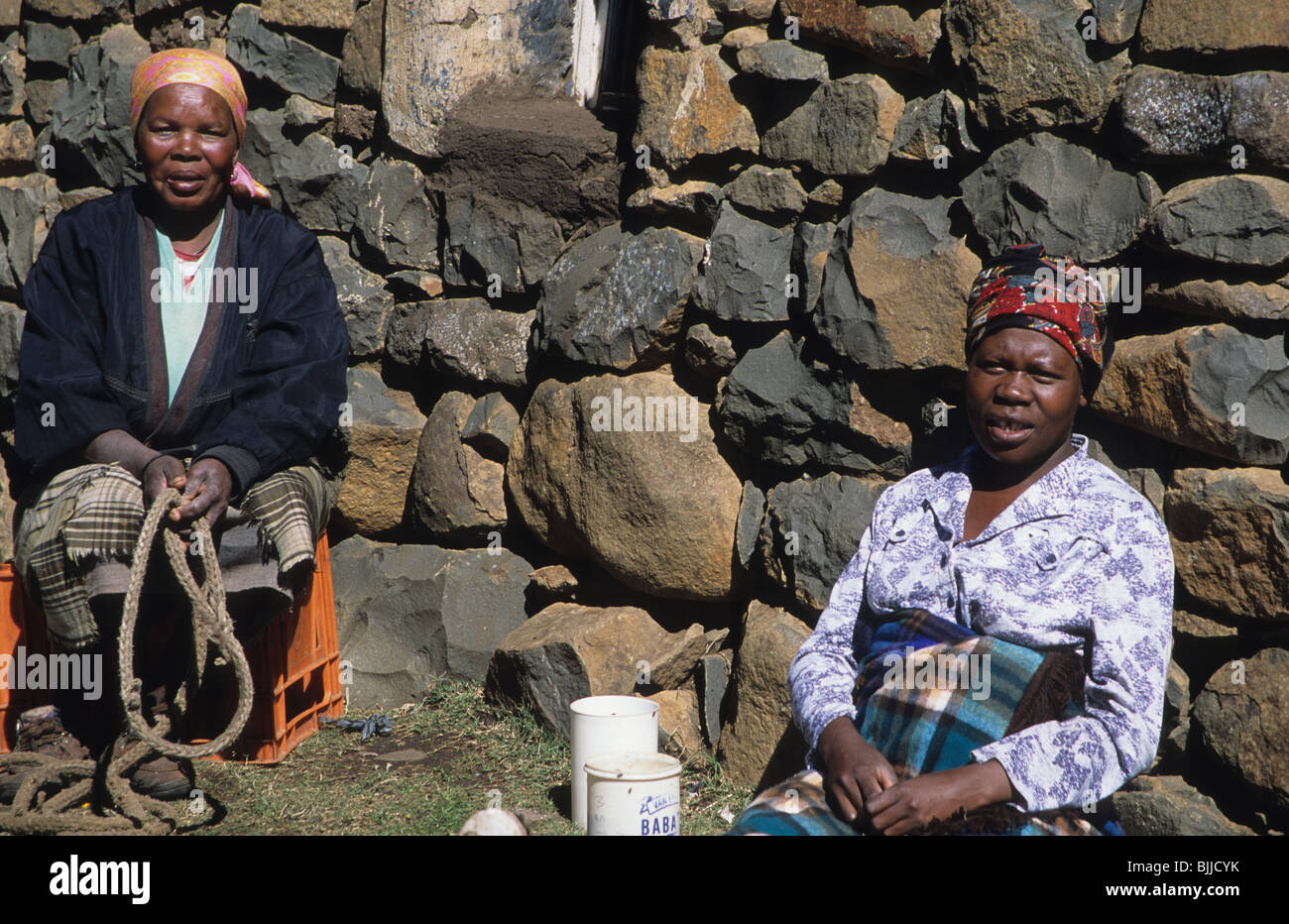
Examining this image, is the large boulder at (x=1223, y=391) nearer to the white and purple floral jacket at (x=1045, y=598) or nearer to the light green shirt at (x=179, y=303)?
the white and purple floral jacket at (x=1045, y=598)

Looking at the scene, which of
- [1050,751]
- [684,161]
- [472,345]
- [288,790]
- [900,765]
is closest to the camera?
[1050,751]

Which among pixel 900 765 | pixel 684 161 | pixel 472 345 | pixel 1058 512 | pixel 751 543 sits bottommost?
pixel 900 765

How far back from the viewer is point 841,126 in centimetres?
304

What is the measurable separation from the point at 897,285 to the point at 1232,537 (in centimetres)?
97

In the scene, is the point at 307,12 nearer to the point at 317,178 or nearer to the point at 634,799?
the point at 317,178

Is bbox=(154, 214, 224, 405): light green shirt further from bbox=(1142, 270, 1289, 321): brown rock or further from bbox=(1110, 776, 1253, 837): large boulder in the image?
bbox=(1110, 776, 1253, 837): large boulder

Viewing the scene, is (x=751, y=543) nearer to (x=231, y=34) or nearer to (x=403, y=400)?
(x=403, y=400)

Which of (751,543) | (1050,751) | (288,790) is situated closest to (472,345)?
(751,543)

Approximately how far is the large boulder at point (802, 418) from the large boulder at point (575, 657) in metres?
0.64

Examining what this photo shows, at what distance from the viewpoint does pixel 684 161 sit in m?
3.34

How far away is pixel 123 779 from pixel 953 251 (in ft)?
7.91

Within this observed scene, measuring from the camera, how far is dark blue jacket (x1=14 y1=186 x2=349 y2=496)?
10.5 feet

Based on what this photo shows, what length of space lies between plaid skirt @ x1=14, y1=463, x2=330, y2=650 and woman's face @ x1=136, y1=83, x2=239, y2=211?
82cm
